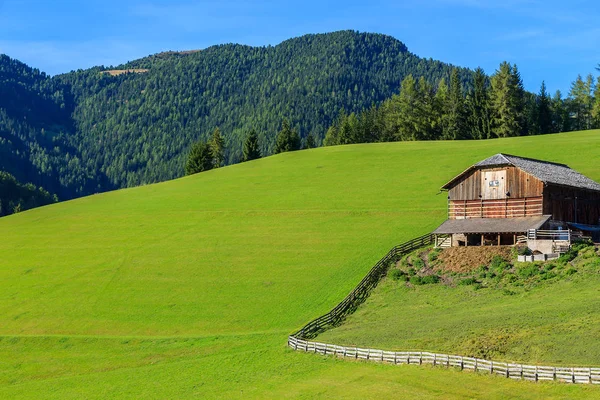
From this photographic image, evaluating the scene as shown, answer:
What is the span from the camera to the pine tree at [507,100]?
129000 mm

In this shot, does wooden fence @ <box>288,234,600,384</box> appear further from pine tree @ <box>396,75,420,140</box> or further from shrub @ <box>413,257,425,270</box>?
pine tree @ <box>396,75,420,140</box>

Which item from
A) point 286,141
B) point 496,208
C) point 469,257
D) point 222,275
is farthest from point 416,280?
point 286,141

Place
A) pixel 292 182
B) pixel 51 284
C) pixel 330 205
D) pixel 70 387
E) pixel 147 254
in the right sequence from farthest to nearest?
1. pixel 292 182
2. pixel 330 205
3. pixel 147 254
4. pixel 51 284
5. pixel 70 387

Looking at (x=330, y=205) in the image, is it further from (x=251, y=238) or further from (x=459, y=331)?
(x=459, y=331)

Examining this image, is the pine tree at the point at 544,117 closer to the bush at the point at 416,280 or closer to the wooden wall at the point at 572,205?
the wooden wall at the point at 572,205

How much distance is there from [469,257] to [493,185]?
9770mm

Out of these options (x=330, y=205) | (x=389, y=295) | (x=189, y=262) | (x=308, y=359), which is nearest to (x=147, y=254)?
(x=189, y=262)

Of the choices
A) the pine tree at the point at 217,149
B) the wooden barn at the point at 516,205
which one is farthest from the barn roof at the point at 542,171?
the pine tree at the point at 217,149

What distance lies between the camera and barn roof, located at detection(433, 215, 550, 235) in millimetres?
61125

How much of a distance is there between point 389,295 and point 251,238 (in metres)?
24.7

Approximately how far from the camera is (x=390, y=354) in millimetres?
41469

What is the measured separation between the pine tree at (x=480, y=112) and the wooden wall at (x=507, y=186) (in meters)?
65.2

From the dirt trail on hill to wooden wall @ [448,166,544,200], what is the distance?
6.93m

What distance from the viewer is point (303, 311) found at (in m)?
57.8
